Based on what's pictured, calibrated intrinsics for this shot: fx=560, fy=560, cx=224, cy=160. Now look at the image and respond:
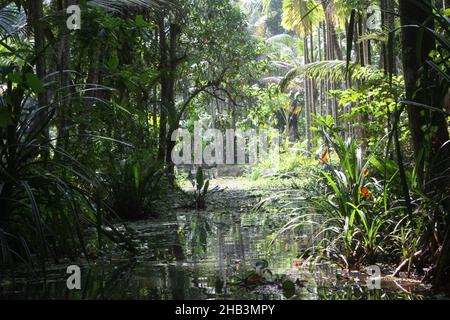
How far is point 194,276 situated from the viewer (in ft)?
12.2

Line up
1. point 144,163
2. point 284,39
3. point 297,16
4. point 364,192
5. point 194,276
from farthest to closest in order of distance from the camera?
point 284,39
point 297,16
point 144,163
point 364,192
point 194,276

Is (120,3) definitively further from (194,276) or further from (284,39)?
(284,39)

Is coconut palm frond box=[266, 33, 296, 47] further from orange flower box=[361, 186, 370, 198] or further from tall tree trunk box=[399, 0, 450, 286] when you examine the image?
tall tree trunk box=[399, 0, 450, 286]

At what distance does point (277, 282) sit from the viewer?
3.43 metres

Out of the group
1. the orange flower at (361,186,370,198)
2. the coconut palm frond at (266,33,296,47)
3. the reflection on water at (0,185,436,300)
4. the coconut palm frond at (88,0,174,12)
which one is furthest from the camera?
the coconut palm frond at (266,33,296,47)

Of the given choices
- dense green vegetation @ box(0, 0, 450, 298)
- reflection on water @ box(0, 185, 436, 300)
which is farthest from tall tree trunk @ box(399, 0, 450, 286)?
reflection on water @ box(0, 185, 436, 300)

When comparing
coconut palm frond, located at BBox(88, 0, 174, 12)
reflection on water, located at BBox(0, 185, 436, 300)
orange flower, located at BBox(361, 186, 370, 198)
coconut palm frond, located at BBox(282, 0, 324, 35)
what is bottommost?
reflection on water, located at BBox(0, 185, 436, 300)

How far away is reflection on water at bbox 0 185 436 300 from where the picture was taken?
3.19 meters

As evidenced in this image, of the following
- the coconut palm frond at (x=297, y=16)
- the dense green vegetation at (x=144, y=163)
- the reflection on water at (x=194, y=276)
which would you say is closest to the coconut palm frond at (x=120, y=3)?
the dense green vegetation at (x=144, y=163)

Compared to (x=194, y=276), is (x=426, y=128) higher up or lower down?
higher up

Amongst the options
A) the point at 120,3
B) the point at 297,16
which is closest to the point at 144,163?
the point at 120,3

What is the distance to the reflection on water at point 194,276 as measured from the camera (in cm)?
319
